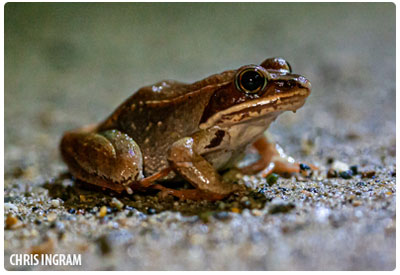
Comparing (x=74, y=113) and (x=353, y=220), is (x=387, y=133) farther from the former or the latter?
(x=74, y=113)

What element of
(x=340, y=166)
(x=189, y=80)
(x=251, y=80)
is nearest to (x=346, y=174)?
(x=340, y=166)

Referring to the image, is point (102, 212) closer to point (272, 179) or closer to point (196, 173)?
point (196, 173)

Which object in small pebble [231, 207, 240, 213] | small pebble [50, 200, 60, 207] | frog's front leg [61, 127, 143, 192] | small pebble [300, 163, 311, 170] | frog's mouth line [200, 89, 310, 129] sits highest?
frog's mouth line [200, 89, 310, 129]

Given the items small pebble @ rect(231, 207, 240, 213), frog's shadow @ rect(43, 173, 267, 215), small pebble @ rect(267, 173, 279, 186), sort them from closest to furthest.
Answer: small pebble @ rect(231, 207, 240, 213) < frog's shadow @ rect(43, 173, 267, 215) < small pebble @ rect(267, 173, 279, 186)

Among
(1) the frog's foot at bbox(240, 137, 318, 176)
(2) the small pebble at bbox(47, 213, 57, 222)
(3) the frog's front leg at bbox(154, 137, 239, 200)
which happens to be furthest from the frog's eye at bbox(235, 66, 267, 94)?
(2) the small pebble at bbox(47, 213, 57, 222)

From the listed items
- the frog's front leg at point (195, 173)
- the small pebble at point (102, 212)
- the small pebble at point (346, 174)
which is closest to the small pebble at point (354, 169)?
the small pebble at point (346, 174)

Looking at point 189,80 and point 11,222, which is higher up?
point 189,80

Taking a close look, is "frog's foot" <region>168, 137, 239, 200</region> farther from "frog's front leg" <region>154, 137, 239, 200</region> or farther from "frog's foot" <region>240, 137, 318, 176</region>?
"frog's foot" <region>240, 137, 318, 176</region>

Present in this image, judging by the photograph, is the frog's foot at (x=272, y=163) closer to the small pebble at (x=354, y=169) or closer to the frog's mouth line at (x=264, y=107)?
the small pebble at (x=354, y=169)
